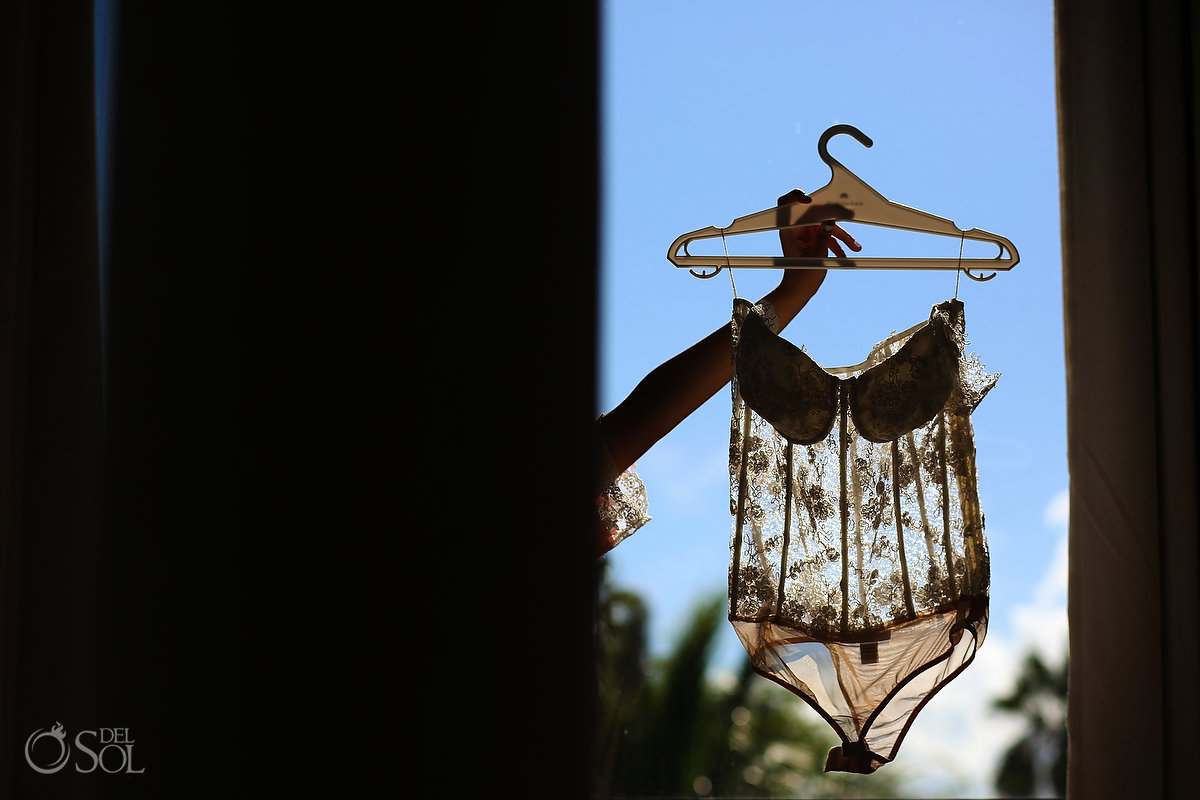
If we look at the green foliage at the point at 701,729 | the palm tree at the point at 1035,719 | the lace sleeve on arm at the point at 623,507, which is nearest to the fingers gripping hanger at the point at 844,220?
the lace sleeve on arm at the point at 623,507

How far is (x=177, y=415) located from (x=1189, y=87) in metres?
1.41

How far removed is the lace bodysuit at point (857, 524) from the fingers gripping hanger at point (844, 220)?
0.07 m

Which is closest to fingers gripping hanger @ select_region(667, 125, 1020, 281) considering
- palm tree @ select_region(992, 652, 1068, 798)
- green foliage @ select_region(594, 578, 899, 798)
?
green foliage @ select_region(594, 578, 899, 798)

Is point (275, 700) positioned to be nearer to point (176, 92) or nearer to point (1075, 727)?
→ point (176, 92)

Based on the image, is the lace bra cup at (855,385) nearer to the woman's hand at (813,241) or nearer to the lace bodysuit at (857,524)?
the lace bodysuit at (857,524)

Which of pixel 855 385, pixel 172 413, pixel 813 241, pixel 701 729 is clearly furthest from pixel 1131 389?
pixel 172 413

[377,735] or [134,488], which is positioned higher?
[134,488]

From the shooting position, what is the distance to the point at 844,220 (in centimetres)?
116

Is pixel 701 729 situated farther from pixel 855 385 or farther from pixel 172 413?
pixel 172 413

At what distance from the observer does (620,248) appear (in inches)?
61.3

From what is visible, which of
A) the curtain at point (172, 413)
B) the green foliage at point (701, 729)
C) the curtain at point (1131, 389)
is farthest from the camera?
the green foliage at point (701, 729)

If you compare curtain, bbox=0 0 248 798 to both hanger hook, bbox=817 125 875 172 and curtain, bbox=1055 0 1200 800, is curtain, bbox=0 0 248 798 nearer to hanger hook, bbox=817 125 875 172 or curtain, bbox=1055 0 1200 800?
hanger hook, bbox=817 125 875 172

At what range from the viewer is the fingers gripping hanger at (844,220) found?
116cm

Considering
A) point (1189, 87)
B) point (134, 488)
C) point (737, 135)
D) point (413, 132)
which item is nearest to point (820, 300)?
point (737, 135)
